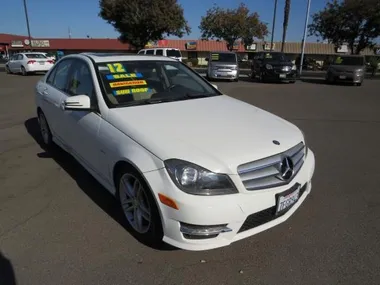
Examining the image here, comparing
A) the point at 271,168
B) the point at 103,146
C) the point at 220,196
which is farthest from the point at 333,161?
the point at 103,146

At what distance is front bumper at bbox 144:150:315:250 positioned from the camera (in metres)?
2.26

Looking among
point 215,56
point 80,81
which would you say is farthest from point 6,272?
point 215,56

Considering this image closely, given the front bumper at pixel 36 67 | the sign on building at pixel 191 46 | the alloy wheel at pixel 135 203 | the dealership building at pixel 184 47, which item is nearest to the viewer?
the alloy wheel at pixel 135 203

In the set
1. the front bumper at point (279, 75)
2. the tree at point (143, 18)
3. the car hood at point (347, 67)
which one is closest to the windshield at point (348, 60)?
the car hood at point (347, 67)

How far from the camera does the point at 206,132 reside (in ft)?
8.95

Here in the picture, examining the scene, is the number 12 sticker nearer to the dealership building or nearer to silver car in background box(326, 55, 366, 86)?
silver car in background box(326, 55, 366, 86)

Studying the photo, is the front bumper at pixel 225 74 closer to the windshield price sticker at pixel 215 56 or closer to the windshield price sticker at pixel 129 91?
the windshield price sticker at pixel 215 56

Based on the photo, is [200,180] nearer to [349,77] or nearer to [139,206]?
[139,206]

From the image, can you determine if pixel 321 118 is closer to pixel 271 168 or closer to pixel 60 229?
pixel 271 168

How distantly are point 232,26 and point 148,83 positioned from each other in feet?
127

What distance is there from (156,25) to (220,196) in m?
32.0

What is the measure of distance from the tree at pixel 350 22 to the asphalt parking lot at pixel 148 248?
30.4 metres

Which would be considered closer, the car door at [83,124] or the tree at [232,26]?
the car door at [83,124]

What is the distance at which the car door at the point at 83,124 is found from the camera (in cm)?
322
